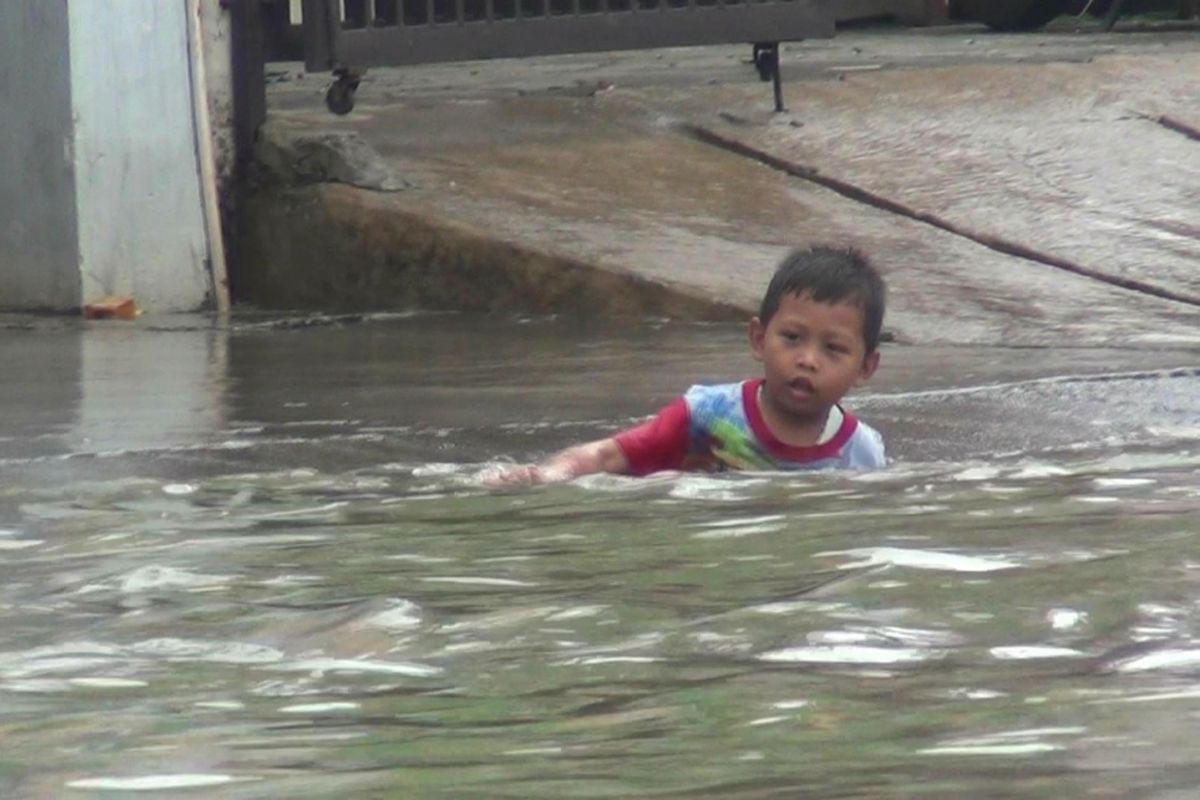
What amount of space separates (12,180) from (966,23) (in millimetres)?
10590

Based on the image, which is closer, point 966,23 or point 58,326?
point 58,326

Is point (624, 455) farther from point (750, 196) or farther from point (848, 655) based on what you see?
point (750, 196)

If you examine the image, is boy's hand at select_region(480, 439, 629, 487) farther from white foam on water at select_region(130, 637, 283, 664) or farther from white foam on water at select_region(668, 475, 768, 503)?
white foam on water at select_region(130, 637, 283, 664)

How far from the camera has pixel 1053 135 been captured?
9562mm

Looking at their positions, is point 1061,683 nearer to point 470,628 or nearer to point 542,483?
point 470,628

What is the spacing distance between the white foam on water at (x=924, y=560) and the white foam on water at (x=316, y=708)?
0.99 m

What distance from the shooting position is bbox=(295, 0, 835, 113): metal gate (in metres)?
8.66

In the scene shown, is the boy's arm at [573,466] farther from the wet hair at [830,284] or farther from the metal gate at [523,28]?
the metal gate at [523,28]

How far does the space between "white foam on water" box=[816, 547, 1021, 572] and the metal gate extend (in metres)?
5.34

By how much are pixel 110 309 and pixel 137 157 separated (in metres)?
0.53

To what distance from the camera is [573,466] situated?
15.4ft

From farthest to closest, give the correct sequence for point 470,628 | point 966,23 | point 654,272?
point 966,23 < point 654,272 < point 470,628

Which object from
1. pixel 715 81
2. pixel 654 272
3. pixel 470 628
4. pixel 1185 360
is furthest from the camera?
pixel 715 81

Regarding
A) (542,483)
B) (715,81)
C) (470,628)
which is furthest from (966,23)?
(470,628)
